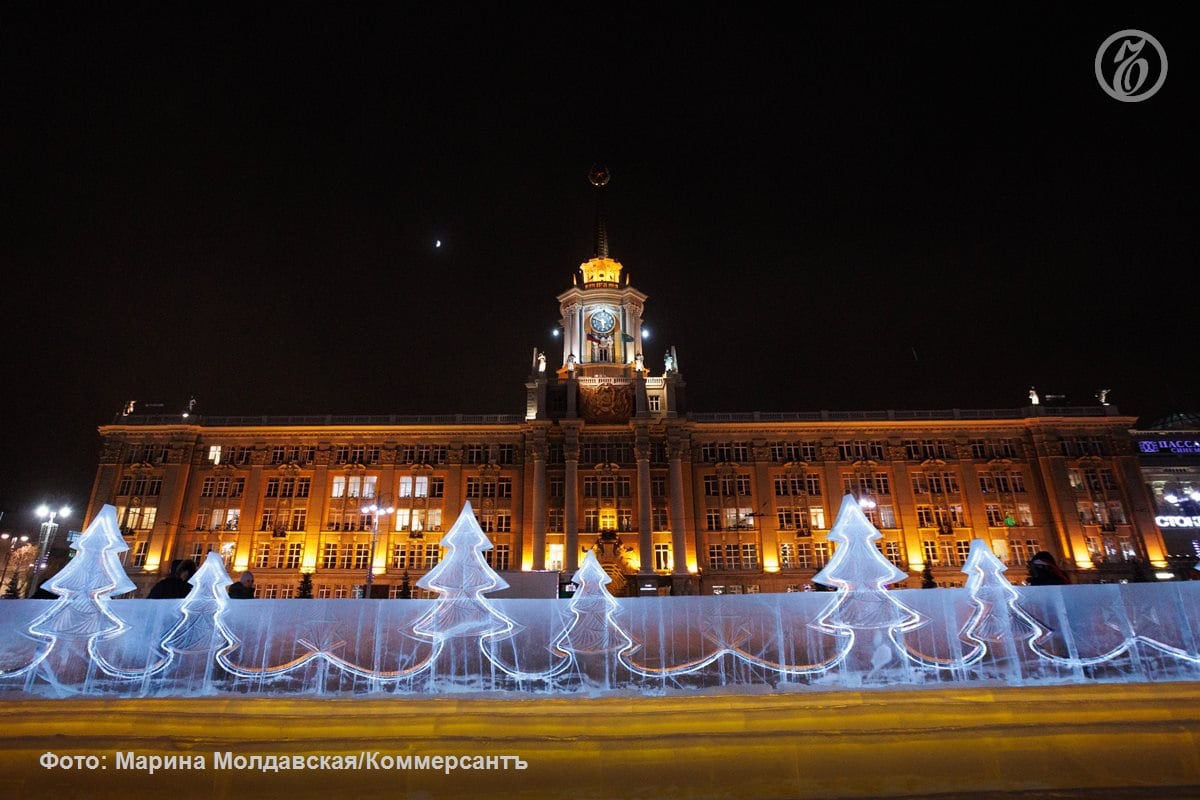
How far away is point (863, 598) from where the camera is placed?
11188mm

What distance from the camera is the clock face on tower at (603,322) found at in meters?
66.8

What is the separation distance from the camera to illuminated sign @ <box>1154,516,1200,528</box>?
2265 inches

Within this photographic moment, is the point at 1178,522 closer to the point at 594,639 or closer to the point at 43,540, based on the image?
the point at 594,639

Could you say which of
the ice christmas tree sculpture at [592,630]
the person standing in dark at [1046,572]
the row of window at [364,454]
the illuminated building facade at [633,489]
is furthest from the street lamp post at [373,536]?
the person standing in dark at [1046,572]

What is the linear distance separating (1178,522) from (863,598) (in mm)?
66525

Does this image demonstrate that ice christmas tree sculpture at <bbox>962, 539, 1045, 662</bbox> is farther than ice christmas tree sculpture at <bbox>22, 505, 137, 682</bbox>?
Yes

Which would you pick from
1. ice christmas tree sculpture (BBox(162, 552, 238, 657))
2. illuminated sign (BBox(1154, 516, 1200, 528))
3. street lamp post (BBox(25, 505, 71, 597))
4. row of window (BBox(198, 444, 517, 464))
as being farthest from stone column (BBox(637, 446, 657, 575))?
illuminated sign (BBox(1154, 516, 1200, 528))

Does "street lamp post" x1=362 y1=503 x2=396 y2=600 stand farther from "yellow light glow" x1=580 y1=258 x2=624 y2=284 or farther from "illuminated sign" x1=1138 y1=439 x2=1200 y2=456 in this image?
"illuminated sign" x1=1138 y1=439 x2=1200 y2=456

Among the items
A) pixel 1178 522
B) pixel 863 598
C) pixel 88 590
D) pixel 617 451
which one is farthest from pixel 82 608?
pixel 1178 522

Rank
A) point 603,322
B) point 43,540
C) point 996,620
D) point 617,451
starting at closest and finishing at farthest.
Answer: point 996,620 < point 43,540 < point 617,451 < point 603,322

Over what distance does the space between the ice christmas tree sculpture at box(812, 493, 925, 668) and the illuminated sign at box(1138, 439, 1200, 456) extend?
6920cm

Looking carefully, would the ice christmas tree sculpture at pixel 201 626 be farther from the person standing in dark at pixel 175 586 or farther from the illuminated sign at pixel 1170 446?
the illuminated sign at pixel 1170 446

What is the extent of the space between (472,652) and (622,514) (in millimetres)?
45452

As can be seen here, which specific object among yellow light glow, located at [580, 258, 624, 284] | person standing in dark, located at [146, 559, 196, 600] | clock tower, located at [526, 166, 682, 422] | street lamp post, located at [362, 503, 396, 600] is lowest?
person standing in dark, located at [146, 559, 196, 600]
